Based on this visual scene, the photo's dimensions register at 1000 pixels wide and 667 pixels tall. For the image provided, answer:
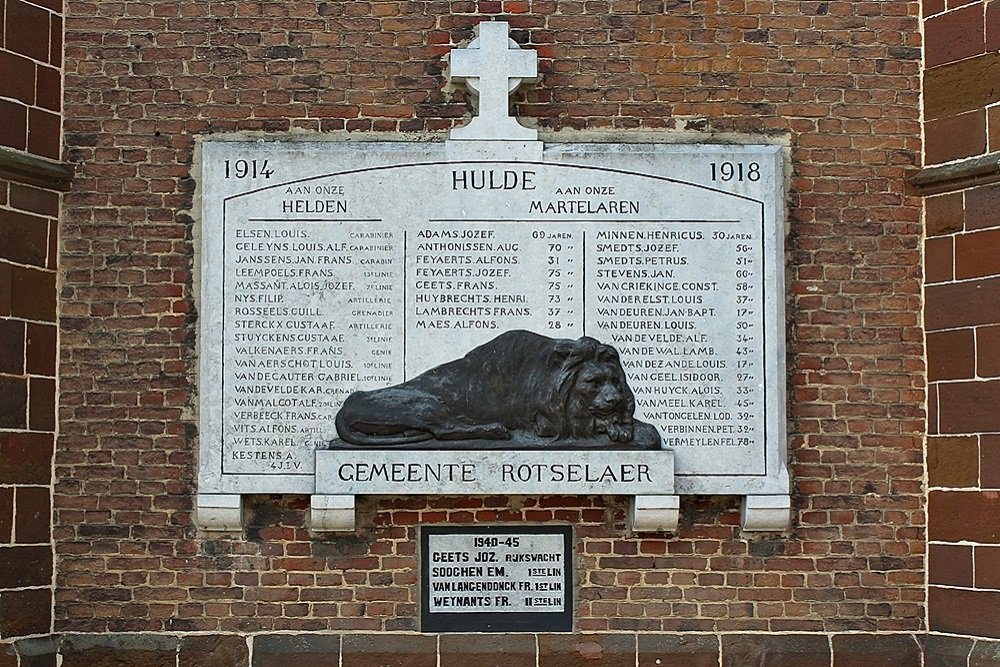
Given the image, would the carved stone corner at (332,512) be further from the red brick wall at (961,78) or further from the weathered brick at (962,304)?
the red brick wall at (961,78)

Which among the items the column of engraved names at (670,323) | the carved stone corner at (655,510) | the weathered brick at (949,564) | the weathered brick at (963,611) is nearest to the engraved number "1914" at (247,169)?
the column of engraved names at (670,323)

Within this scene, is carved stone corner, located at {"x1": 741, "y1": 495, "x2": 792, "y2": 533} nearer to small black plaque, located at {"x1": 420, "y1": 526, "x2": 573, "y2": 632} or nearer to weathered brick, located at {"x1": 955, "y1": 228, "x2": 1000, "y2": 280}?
small black plaque, located at {"x1": 420, "y1": 526, "x2": 573, "y2": 632}

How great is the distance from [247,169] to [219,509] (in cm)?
194

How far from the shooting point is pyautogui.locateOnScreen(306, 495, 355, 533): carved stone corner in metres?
7.41

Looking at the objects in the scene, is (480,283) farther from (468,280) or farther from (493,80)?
(493,80)

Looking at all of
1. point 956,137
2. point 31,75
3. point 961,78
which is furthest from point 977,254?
point 31,75

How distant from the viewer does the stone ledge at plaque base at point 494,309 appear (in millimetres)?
7461

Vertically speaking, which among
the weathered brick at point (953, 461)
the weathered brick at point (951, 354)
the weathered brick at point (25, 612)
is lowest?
the weathered brick at point (25, 612)

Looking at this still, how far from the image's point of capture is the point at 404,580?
7.59 meters

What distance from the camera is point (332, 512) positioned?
24.4 feet

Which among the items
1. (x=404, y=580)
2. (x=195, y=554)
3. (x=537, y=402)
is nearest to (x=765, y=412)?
(x=537, y=402)

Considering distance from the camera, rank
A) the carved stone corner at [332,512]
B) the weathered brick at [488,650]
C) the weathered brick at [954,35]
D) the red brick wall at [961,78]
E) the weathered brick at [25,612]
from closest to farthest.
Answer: the weathered brick at [25,612], the carved stone corner at [332,512], the weathered brick at [488,650], the red brick wall at [961,78], the weathered brick at [954,35]

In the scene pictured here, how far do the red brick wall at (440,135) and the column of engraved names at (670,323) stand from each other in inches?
17.8

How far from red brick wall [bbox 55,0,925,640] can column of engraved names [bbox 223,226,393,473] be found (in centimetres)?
31
